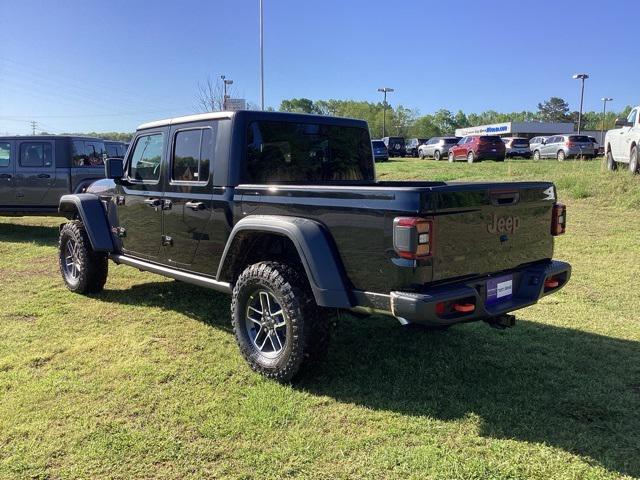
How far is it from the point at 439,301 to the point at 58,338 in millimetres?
3503

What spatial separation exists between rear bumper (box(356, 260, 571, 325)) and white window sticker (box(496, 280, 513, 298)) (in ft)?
0.16

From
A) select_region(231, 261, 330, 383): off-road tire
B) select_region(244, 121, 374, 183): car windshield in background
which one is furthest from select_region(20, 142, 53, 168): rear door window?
select_region(231, 261, 330, 383): off-road tire

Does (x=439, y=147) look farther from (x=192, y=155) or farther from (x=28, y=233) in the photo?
(x=192, y=155)

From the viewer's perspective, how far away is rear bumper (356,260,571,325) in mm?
3037

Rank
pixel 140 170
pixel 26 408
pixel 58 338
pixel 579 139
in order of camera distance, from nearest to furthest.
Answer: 1. pixel 26 408
2. pixel 58 338
3. pixel 140 170
4. pixel 579 139

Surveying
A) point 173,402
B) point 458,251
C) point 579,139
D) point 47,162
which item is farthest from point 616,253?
point 579,139

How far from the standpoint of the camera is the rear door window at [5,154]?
10.5 m

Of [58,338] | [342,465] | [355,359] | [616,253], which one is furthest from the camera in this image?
[616,253]

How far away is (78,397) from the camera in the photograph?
12.0 ft

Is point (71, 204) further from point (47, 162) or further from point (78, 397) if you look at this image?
point (47, 162)

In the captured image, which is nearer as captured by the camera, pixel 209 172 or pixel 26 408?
pixel 26 408

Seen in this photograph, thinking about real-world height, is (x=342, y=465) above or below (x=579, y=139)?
below

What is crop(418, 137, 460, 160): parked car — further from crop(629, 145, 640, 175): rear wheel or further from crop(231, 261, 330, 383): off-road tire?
crop(231, 261, 330, 383): off-road tire

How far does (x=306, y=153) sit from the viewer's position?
4.68 metres
